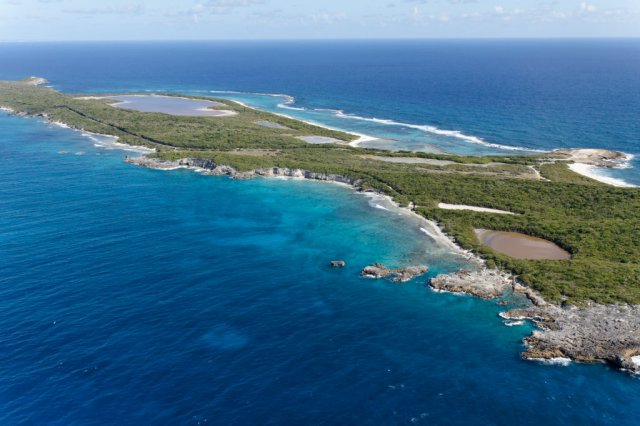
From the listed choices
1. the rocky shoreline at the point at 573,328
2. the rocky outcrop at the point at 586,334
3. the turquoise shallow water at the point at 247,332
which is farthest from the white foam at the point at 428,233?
the rocky outcrop at the point at 586,334

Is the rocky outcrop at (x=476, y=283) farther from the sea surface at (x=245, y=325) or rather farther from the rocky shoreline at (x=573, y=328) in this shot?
the sea surface at (x=245, y=325)

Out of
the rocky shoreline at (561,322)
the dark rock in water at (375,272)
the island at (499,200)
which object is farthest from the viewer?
the dark rock in water at (375,272)

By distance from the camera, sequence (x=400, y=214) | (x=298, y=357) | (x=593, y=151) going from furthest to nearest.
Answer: (x=593, y=151), (x=400, y=214), (x=298, y=357)

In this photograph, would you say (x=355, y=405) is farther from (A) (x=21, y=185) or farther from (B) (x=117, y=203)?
(A) (x=21, y=185)

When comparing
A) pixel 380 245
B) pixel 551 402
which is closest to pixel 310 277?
pixel 380 245

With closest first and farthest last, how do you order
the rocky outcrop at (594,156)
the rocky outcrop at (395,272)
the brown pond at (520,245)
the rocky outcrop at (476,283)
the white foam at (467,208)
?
the rocky outcrop at (476,283), the rocky outcrop at (395,272), the brown pond at (520,245), the white foam at (467,208), the rocky outcrop at (594,156)

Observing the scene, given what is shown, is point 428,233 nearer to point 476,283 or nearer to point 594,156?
point 476,283
